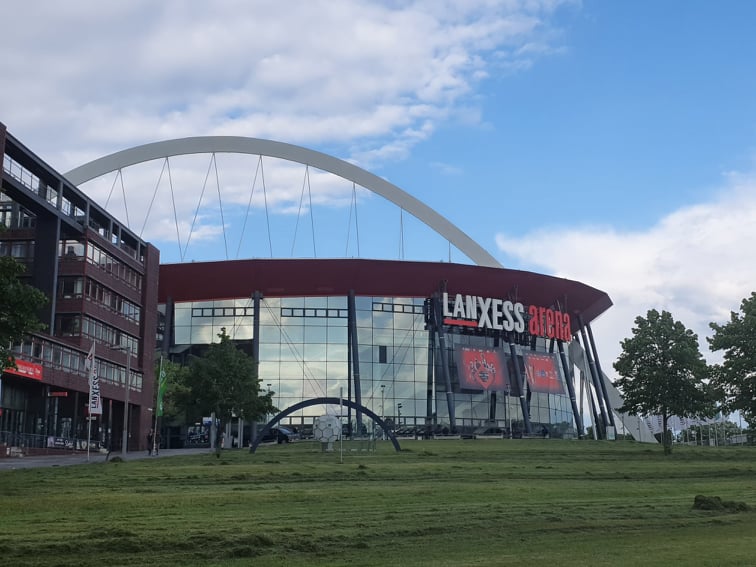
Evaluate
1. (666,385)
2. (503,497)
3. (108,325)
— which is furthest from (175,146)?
(503,497)

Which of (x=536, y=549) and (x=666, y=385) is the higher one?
(x=666, y=385)

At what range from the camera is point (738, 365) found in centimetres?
5638

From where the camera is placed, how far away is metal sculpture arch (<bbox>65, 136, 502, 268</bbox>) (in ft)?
317

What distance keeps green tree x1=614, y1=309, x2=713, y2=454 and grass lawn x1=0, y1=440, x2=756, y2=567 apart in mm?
22139

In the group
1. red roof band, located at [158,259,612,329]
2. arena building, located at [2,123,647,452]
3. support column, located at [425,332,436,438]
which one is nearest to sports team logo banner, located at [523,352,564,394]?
arena building, located at [2,123,647,452]

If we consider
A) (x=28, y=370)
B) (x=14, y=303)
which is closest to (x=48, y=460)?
(x=28, y=370)

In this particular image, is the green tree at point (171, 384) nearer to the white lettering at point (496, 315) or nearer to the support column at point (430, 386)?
the support column at point (430, 386)

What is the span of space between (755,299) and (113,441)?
181ft

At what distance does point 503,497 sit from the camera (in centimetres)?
2700

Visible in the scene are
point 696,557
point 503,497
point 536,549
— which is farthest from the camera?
point 503,497

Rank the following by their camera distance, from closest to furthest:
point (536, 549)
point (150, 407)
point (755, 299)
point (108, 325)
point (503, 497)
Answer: point (536, 549) → point (503, 497) → point (755, 299) → point (108, 325) → point (150, 407)

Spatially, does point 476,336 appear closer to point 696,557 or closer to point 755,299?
point 755,299

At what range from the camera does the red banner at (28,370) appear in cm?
6033

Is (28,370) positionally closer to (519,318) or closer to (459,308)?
(459,308)
